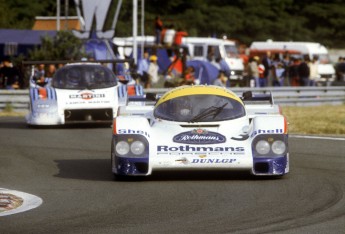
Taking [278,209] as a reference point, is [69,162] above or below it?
below

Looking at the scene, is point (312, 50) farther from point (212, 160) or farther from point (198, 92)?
point (212, 160)

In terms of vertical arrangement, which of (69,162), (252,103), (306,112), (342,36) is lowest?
(342,36)

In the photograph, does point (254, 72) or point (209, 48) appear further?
point (209, 48)

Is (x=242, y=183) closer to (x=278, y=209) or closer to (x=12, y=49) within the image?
(x=278, y=209)

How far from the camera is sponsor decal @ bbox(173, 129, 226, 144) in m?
11.8

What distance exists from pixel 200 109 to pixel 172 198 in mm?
2250

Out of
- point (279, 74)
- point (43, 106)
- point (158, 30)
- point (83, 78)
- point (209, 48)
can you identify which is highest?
point (83, 78)

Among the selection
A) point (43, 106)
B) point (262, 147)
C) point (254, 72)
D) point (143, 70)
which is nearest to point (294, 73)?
point (254, 72)

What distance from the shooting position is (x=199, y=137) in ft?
A: 38.8

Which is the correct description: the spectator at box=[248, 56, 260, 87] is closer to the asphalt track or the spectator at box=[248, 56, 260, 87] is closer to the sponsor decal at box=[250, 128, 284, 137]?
the asphalt track

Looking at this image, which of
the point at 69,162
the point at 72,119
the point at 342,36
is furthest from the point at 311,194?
the point at 342,36

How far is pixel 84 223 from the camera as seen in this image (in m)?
8.77

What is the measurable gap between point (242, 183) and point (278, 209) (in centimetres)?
210

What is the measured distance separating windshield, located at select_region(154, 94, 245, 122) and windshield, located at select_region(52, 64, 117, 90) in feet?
28.0
